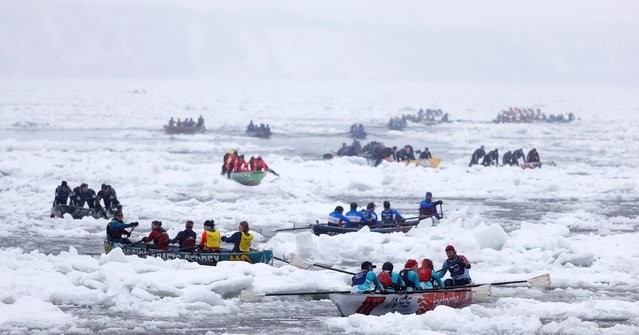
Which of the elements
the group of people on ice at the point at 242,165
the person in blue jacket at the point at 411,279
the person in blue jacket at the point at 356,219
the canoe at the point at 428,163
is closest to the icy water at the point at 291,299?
the person in blue jacket at the point at 411,279

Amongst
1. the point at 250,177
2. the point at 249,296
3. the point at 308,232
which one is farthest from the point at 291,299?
the point at 250,177

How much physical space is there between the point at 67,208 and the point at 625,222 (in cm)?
1470

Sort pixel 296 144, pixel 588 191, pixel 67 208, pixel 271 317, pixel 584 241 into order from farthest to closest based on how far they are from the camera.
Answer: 1. pixel 296 144
2. pixel 588 191
3. pixel 67 208
4. pixel 584 241
5. pixel 271 317

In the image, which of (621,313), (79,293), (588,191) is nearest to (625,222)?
(588,191)

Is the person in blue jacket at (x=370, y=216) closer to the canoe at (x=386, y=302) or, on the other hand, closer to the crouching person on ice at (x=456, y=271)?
the crouching person on ice at (x=456, y=271)

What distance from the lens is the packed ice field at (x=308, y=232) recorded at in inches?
643

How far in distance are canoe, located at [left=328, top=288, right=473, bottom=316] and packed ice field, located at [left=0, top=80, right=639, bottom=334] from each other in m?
0.26

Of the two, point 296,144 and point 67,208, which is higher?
point 296,144

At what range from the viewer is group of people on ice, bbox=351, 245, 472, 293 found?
15922 millimetres

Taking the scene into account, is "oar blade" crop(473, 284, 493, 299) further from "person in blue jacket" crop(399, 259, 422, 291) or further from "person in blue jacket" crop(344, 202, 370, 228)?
"person in blue jacket" crop(344, 202, 370, 228)

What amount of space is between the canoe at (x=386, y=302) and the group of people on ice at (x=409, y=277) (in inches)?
5.7

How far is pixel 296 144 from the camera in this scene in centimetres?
5516

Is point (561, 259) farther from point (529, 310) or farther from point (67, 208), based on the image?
point (67, 208)

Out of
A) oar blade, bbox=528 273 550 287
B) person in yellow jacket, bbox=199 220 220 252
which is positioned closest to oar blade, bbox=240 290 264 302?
person in yellow jacket, bbox=199 220 220 252
